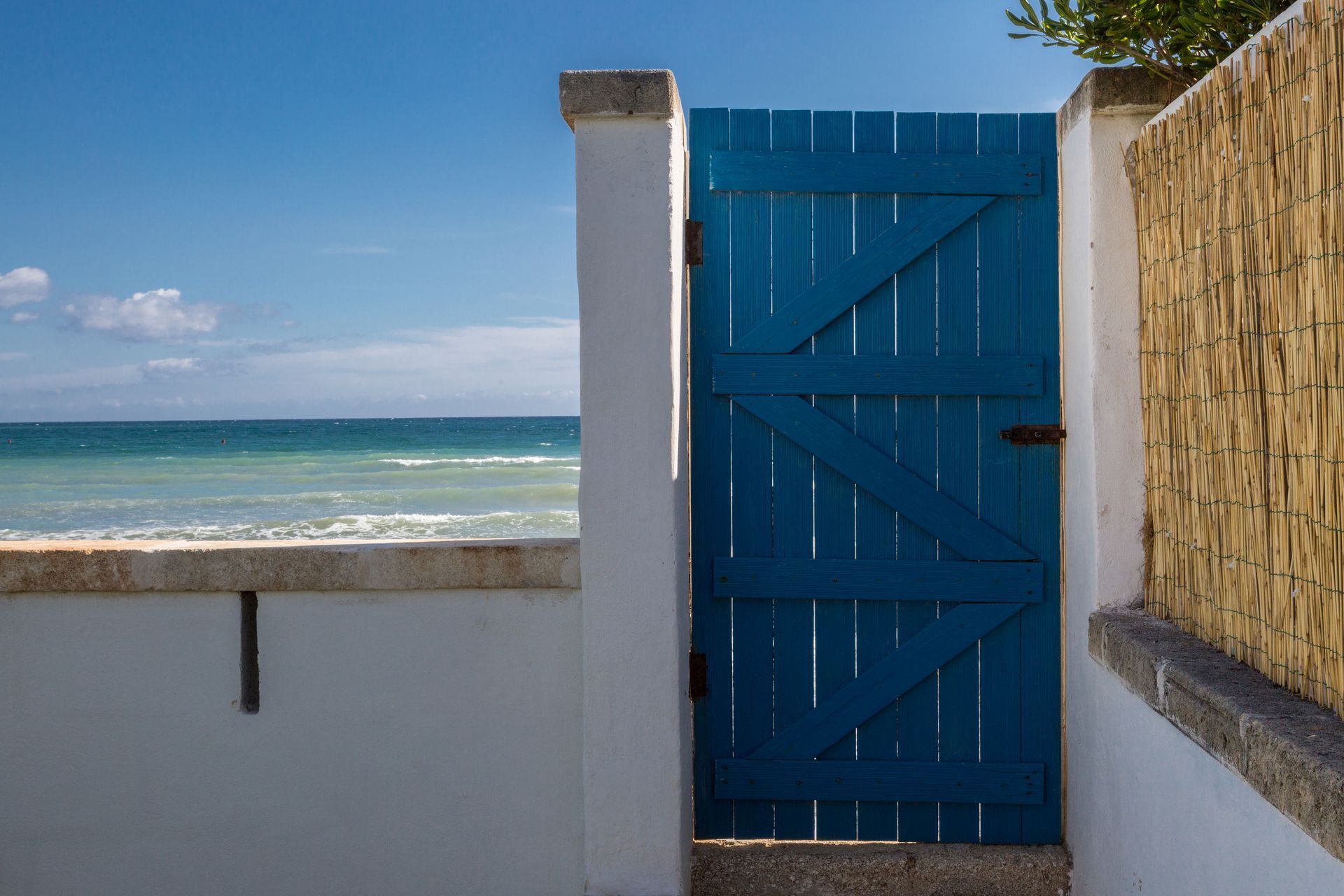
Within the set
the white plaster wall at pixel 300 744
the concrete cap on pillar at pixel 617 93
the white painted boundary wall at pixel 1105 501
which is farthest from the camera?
the white plaster wall at pixel 300 744

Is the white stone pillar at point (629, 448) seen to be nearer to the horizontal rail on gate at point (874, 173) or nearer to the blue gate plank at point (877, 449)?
the horizontal rail on gate at point (874, 173)

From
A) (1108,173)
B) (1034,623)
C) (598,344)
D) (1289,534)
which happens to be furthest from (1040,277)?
(598,344)

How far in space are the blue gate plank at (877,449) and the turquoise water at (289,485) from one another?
3.18m

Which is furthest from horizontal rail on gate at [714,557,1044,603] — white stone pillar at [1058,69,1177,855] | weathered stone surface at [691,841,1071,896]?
weathered stone surface at [691,841,1071,896]

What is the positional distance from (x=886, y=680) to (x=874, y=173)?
1.58 meters

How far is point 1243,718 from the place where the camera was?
153 cm

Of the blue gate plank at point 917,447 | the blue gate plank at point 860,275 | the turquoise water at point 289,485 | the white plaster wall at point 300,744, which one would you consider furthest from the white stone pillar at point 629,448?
the turquoise water at point 289,485

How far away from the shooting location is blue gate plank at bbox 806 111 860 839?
8.75ft

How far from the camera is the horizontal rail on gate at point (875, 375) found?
8.67ft

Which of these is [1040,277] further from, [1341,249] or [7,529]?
[7,529]

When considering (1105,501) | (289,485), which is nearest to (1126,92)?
(1105,501)

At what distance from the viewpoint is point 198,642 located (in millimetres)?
2316

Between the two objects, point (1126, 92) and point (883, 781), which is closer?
point (1126, 92)

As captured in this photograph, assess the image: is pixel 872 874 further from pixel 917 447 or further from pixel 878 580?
pixel 917 447
